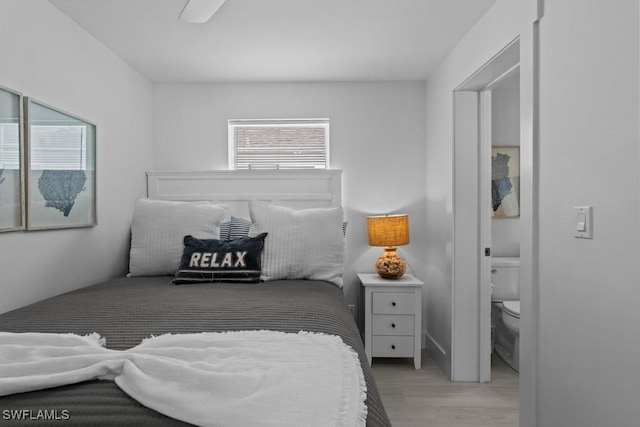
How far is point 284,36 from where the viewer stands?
2.93m

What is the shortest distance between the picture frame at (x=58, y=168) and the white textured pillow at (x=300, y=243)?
1059 millimetres

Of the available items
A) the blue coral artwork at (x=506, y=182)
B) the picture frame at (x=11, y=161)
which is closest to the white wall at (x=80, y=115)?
the picture frame at (x=11, y=161)

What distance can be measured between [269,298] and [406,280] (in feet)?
5.27

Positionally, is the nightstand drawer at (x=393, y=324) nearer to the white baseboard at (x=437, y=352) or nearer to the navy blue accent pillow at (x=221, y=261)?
the white baseboard at (x=437, y=352)

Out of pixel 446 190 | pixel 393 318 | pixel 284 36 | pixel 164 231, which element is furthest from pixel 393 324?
pixel 284 36

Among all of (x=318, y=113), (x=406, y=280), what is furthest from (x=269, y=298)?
(x=318, y=113)

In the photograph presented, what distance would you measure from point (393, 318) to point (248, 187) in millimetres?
1581

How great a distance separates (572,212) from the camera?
171 centimetres

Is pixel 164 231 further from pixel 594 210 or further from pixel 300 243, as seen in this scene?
pixel 594 210

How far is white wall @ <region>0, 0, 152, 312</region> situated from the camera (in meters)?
2.20

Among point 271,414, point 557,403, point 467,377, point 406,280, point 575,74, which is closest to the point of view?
point 271,414

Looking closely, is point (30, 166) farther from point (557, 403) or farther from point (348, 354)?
point (557, 403)

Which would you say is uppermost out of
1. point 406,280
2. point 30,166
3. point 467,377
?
point 30,166

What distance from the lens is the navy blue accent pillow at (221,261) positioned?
279cm
